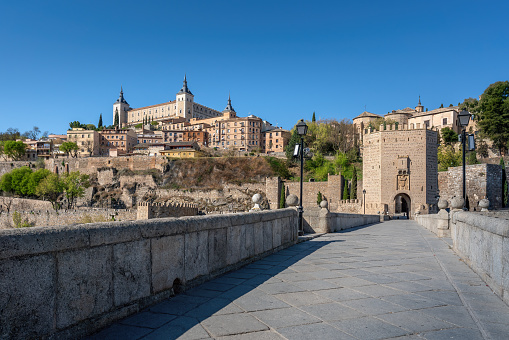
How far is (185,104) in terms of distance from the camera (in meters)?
126

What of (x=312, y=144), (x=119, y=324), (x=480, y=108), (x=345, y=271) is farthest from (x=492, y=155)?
(x=119, y=324)

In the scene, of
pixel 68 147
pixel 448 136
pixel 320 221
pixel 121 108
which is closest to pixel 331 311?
pixel 320 221

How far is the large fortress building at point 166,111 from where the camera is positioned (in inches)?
4985

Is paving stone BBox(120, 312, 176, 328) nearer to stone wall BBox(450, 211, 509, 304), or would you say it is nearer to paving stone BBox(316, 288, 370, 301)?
paving stone BBox(316, 288, 370, 301)

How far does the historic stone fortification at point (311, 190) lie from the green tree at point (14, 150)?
6916cm

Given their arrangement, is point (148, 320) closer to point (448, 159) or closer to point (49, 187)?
point (448, 159)

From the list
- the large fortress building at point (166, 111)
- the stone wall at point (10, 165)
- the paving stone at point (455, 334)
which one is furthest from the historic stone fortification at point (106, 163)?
the paving stone at point (455, 334)

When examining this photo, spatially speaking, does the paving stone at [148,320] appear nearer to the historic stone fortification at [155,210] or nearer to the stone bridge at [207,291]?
the stone bridge at [207,291]

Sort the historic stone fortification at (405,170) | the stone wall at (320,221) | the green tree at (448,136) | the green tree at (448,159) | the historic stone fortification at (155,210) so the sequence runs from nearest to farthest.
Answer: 1. the stone wall at (320,221)
2. the historic stone fortification at (405,170)
3. the historic stone fortification at (155,210)
4. the green tree at (448,159)
5. the green tree at (448,136)

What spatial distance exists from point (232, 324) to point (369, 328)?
4.11ft

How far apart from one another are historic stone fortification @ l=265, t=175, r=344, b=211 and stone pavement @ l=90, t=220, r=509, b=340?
42205mm

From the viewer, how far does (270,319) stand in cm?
351

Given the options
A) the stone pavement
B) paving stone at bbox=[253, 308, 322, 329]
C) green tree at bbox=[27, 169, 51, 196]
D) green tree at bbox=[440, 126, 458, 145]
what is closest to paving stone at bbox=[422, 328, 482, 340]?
the stone pavement

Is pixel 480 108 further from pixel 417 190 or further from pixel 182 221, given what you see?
pixel 182 221
